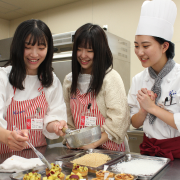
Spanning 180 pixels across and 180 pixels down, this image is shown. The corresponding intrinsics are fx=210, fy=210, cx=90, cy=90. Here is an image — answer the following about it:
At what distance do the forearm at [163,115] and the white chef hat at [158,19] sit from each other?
42 centimetres

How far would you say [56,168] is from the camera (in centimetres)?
101

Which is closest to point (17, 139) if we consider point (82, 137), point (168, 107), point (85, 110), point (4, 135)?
point (4, 135)

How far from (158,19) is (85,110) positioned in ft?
2.50

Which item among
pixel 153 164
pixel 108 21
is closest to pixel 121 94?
pixel 153 164

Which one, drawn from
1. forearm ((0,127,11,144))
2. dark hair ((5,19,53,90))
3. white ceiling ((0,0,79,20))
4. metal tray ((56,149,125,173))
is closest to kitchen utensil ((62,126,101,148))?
metal tray ((56,149,125,173))

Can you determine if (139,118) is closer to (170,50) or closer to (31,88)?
(170,50)

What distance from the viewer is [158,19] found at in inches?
49.8

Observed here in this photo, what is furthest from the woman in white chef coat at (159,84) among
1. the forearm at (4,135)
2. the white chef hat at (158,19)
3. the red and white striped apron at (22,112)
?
the forearm at (4,135)

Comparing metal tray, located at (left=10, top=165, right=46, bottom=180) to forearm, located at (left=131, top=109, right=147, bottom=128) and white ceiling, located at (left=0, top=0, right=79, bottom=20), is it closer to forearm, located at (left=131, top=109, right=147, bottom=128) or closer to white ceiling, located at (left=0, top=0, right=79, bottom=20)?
forearm, located at (left=131, top=109, right=147, bottom=128)

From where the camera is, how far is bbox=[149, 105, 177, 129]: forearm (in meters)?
1.16

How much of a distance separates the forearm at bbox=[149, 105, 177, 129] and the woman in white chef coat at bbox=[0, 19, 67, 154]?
0.55 metres

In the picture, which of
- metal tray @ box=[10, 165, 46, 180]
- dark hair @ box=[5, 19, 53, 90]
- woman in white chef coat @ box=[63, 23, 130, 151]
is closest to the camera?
metal tray @ box=[10, 165, 46, 180]

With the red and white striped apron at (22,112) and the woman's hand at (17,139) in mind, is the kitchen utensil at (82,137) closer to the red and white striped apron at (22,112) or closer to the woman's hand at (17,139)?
the woman's hand at (17,139)

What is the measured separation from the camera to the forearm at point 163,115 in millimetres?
1156
